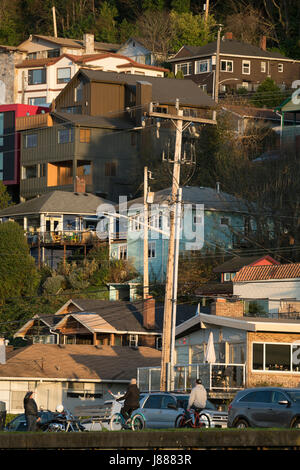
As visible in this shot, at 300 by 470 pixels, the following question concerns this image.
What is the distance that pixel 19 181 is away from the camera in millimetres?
93312

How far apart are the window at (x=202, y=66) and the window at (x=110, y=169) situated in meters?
23.4

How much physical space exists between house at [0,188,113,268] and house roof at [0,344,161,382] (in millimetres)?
23998

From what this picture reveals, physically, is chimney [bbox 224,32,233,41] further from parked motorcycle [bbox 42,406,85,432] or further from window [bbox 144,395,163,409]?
parked motorcycle [bbox 42,406,85,432]

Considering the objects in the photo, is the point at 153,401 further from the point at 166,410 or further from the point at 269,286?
the point at 269,286

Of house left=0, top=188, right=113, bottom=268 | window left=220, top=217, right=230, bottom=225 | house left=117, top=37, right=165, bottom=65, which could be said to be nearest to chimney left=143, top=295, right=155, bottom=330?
window left=220, top=217, right=230, bottom=225

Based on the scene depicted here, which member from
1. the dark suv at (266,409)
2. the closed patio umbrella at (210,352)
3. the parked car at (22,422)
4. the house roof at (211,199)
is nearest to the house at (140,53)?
the house roof at (211,199)

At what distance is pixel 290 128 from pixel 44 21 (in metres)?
60.5

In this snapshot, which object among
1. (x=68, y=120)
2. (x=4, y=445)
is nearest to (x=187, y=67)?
(x=68, y=120)

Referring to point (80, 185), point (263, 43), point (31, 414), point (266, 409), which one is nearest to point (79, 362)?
point (31, 414)

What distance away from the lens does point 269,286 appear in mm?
57281

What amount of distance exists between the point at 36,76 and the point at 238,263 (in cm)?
5480

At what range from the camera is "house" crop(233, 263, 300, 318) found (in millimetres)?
55281

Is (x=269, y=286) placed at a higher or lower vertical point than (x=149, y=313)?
higher
